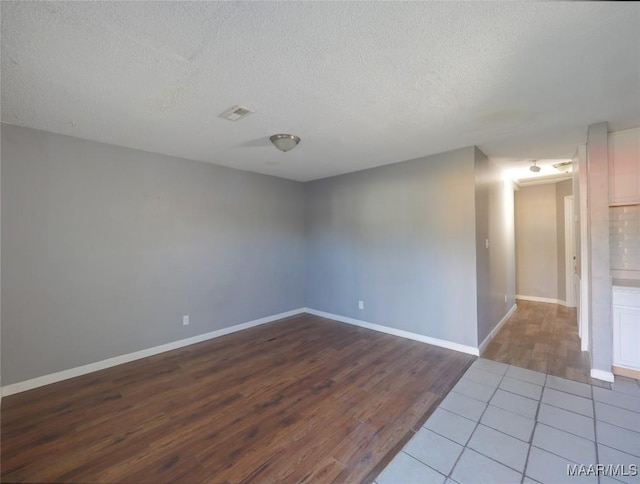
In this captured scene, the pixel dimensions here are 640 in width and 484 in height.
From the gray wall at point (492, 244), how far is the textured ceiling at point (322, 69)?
88 centimetres

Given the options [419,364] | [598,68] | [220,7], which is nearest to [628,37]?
[598,68]

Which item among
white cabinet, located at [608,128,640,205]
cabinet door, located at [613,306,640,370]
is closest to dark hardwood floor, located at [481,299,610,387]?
cabinet door, located at [613,306,640,370]

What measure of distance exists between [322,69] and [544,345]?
407 centimetres

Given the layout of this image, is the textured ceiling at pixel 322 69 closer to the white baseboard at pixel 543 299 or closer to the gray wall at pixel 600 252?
the gray wall at pixel 600 252

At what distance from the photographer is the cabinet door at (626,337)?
2555 mm

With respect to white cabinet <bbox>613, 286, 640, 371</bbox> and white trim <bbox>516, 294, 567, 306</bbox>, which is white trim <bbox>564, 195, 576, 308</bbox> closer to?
white trim <bbox>516, 294, 567, 306</bbox>

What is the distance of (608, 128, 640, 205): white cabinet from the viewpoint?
264 cm

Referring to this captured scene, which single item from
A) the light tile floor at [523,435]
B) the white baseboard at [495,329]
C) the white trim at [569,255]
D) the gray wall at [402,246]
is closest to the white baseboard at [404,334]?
the gray wall at [402,246]

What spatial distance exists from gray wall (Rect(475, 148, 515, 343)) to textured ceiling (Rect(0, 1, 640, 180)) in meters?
0.88

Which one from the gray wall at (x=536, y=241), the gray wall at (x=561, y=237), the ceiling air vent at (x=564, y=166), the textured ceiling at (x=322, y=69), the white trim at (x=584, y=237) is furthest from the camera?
the gray wall at (x=536, y=241)

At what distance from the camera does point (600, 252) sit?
103 inches

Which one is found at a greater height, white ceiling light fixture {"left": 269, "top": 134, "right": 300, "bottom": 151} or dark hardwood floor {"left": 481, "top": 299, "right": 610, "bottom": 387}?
white ceiling light fixture {"left": 269, "top": 134, "right": 300, "bottom": 151}

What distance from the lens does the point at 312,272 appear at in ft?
16.8

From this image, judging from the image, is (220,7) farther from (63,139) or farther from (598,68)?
(63,139)
